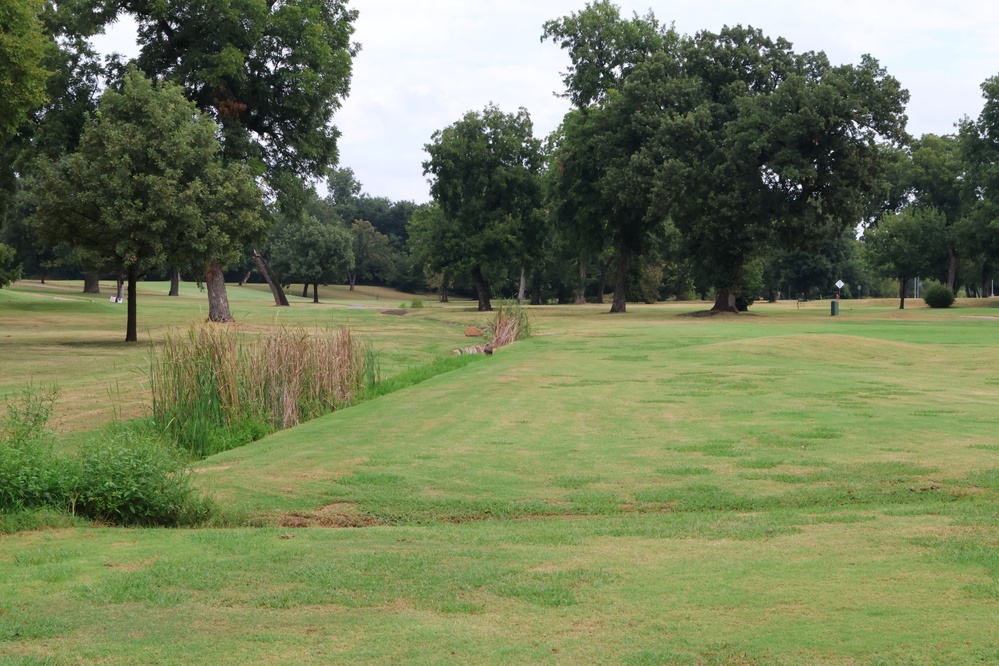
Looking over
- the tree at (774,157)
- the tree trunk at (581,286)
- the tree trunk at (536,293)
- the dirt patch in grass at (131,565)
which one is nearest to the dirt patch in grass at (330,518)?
the dirt patch in grass at (131,565)

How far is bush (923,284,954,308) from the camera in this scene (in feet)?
231

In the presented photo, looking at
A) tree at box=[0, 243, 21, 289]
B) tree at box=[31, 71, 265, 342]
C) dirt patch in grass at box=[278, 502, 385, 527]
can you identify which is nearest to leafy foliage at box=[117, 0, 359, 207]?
tree at box=[31, 71, 265, 342]

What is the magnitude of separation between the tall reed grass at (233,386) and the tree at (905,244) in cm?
6626

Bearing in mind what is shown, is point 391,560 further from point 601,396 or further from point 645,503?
point 601,396

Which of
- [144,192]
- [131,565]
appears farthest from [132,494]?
[144,192]

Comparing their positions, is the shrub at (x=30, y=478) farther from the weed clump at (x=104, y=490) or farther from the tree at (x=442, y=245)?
the tree at (x=442, y=245)

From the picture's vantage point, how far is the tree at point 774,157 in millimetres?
53219

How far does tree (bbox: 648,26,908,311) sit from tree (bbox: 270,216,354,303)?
47.4 metres

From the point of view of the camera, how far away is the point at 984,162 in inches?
2773

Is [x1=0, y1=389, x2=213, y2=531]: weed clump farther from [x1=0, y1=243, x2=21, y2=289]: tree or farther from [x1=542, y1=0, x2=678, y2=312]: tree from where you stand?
[x1=542, y1=0, x2=678, y2=312]: tree

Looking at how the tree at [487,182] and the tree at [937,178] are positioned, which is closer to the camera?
the tree at [487,182]

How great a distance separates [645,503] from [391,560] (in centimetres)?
327

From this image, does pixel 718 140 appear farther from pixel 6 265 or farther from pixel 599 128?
pixel 6 265

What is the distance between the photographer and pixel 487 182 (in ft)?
240
